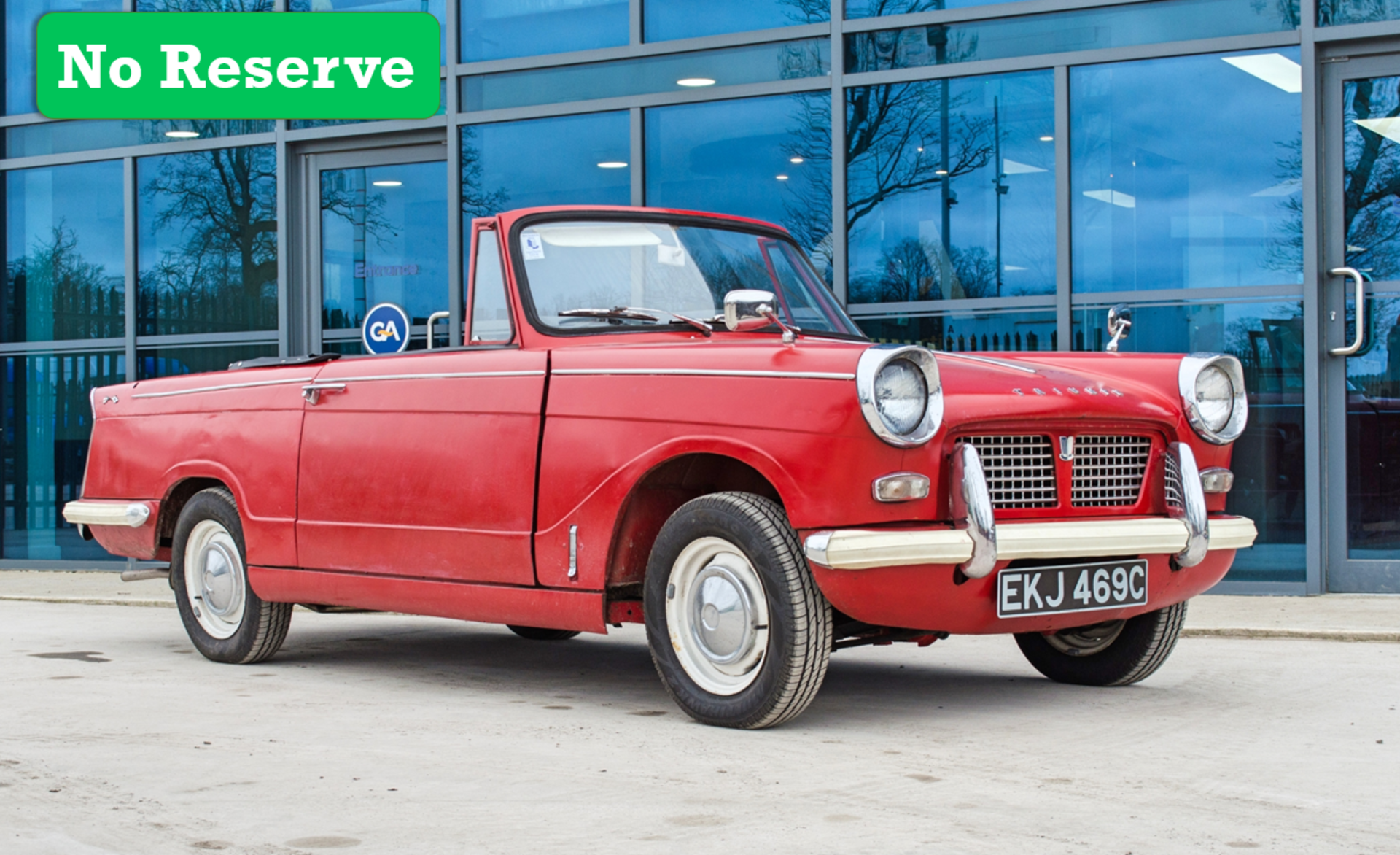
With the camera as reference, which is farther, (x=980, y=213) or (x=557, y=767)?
(x=980, y=213)

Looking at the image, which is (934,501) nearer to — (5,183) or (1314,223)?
(1314,223)

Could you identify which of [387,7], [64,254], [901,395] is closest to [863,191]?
[387,7]

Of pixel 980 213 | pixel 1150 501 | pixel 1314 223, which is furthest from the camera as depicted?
pixel 980 213

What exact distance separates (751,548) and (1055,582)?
0.95 m

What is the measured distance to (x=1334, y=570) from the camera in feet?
32.0

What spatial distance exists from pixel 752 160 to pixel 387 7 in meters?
3.69

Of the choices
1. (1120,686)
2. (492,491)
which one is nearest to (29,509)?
(492,491)

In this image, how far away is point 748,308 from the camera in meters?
5.33

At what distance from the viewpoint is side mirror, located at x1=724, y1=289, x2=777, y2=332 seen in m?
5.29

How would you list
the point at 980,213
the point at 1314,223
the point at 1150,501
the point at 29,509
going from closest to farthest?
the point at 1150,501 → the point at 1314,223 → the point at 980,213 → the point at 29,509

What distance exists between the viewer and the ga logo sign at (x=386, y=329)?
12430 millimetres

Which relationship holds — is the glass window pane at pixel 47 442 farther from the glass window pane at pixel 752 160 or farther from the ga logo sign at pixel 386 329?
the glass window pane at pixel 752 160

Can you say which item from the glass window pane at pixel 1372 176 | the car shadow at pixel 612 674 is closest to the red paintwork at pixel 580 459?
the car shadow at pixel 612 674

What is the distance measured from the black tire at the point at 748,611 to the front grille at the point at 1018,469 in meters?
0.63
